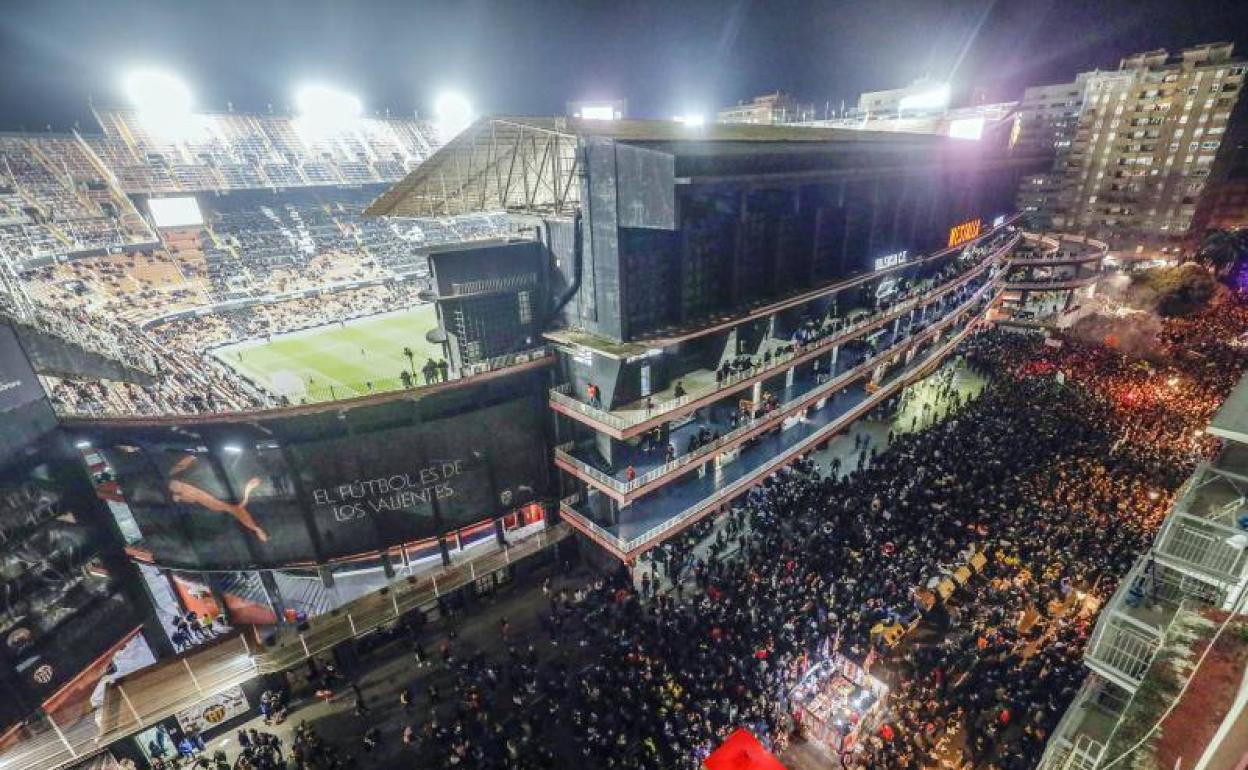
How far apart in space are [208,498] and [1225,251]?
3326 inches

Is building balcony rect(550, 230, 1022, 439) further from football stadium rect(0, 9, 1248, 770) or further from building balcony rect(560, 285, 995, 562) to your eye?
building balcony rect(560, 285, 995, 562)

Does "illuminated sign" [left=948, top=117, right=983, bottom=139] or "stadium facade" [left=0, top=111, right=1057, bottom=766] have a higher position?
"illuminated sign" [left=948, top=117, right=983, bottom=139]

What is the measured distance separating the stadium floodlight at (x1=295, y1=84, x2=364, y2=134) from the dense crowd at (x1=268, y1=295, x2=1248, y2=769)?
74.7 meters

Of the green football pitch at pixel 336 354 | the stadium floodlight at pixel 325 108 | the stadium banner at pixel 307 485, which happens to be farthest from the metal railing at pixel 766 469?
the stadium floodlight at pixel 325 108

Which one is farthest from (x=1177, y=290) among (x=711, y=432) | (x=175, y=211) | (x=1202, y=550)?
(x=175, y=211)

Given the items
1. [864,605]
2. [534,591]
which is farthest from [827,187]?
[534,591]

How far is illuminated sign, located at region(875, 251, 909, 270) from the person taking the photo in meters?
30.8

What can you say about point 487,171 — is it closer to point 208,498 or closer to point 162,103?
point 208,498

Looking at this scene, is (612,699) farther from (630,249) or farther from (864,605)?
(630,249)

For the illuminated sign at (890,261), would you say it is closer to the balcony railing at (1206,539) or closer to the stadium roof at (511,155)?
the stadium roof at (511,155)

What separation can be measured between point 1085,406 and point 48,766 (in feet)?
147

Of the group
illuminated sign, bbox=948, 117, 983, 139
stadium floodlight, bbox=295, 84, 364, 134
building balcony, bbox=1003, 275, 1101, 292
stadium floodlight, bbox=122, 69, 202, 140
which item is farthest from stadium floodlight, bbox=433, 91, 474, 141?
building balcony, bbox=1003, 275, 1101, 292

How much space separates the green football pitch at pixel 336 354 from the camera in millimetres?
36750

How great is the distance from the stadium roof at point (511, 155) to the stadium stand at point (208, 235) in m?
11.4
